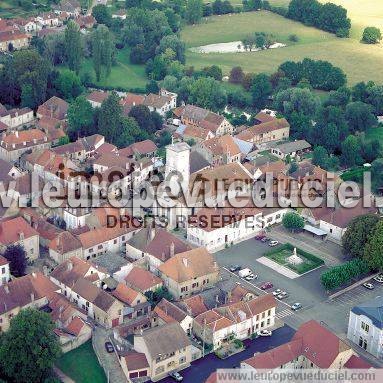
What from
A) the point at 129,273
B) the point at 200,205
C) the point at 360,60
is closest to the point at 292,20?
the point at 360,60

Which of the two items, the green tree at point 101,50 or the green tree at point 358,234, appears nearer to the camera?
the green tree at point 358,234

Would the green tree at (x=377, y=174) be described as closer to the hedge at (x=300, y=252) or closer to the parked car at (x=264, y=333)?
the hedge at (x=300, y=252)

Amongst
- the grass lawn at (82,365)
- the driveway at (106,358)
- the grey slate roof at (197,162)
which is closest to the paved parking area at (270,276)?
the driveway at (106,358)

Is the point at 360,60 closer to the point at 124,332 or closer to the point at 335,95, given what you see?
the point at 335,95

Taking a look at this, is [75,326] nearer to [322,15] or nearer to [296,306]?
[296,306]

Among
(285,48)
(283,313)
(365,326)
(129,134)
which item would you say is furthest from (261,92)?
(365,326)

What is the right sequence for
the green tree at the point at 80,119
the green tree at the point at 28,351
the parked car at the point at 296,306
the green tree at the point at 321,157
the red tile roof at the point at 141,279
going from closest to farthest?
the green tree at the point at 28,351 < the parked car at the point at 296,306 < the red tile roof at the point at 141,279 < the green tree at the point at 321,157 < the green tree at the point at 80,119

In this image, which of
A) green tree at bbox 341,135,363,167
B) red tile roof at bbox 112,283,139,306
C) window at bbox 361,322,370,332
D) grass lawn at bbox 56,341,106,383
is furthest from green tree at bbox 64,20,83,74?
window at bbox 361,322,370,332
